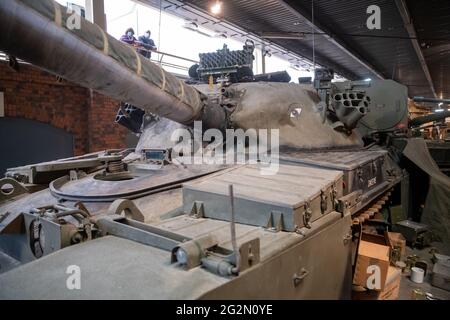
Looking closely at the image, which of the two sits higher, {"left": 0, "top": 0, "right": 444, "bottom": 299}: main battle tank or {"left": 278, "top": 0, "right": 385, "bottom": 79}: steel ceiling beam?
{"left": 278, "top": 0, "right": 385, "bottom": 79}: steel ceiling beam

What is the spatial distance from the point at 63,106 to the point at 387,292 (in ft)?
26.3

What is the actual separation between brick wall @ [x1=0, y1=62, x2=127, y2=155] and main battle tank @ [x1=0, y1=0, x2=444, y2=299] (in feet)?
14.8

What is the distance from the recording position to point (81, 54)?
81.2 inches

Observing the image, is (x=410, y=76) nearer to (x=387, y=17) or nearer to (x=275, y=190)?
(x=387, y=17)

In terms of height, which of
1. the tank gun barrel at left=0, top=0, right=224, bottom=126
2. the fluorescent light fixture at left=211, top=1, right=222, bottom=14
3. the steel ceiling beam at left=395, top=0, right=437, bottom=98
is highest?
the fluorescent light fixture at left=211, top=1, right=222, bottom=14

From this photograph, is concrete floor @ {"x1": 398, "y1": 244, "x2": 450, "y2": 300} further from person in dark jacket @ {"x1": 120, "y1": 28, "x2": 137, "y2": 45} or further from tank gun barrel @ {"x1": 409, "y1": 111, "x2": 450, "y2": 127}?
person in dark jacket @ {"x1": 120, "y1": 28, "x2": 137, "y2": 45}

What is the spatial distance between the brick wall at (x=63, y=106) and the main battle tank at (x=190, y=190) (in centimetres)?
453

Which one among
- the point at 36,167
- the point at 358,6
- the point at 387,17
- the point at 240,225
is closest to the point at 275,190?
the point at 240,225

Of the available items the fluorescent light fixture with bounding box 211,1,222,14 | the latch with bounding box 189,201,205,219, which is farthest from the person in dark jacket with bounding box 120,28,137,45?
the latch with bounding box 189,201,205,219

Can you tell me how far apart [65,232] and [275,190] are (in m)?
1.26

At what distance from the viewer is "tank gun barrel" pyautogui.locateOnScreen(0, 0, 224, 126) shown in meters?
1.74

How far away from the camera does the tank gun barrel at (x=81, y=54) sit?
1743 millimetres

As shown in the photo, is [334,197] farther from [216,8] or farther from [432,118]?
[216,8]

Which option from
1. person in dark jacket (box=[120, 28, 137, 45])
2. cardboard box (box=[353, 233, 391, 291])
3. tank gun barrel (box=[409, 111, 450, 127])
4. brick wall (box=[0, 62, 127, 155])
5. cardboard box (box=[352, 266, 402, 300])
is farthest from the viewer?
brick wall (box=[0, 62, 127, 155])
